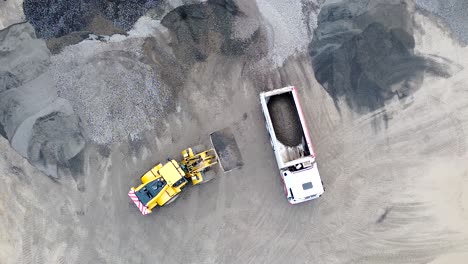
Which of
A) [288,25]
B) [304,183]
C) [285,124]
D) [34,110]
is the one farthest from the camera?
[288,25]

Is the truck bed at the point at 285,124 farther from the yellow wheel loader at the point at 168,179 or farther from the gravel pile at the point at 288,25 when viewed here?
the yellow wheel loader at the point at 168,179

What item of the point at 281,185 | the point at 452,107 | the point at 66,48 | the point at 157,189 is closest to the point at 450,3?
the point at 452,107

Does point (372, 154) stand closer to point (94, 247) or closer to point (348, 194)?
point (348, 194)

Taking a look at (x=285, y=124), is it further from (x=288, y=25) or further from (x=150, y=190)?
(x=150, y=190)

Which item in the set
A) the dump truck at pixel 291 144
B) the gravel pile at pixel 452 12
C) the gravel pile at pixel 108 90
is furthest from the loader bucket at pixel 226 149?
the gravel pile at pixel 452 12

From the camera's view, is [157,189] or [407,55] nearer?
[157,189]

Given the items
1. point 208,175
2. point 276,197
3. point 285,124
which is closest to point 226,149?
point 208,175

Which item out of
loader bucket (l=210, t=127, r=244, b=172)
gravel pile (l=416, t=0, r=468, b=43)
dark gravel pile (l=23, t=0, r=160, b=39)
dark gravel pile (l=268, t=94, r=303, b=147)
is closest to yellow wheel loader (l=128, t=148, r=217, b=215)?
loader bucket (l=210, t=127, r=244, b=172)
